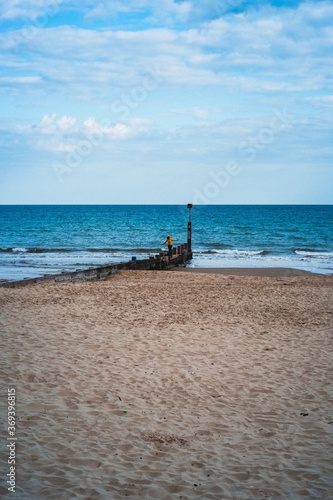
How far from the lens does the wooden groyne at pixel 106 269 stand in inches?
697

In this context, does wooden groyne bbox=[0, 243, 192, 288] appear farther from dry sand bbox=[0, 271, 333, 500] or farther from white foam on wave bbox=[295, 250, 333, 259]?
white foam on wave bbox=[295, 250, 333, 259]

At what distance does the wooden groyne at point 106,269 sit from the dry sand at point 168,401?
426cm

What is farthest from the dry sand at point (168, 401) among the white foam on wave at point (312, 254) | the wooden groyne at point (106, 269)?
the white foam on wave at point (312, 254)


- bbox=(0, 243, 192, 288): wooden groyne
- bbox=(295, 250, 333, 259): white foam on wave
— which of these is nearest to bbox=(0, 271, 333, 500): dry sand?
bbox=(0, 243, 192, 288): wooden groyne

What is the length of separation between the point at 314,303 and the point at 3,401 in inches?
419

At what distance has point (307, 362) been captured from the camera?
29.3 ft

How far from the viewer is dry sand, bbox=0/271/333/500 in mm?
5047

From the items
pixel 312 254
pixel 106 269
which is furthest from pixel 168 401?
pixel 312 254

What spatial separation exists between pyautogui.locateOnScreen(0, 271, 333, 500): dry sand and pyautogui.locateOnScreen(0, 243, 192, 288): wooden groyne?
426cm

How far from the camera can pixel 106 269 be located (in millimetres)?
22438

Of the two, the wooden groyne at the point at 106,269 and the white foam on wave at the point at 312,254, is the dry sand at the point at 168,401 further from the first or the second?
the white foam on wave at the point at 312,254

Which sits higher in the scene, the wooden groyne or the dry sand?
the wooden groyne

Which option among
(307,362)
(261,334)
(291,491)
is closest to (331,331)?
(261,334)

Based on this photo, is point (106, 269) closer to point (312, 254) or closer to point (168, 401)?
point (168, 401)
